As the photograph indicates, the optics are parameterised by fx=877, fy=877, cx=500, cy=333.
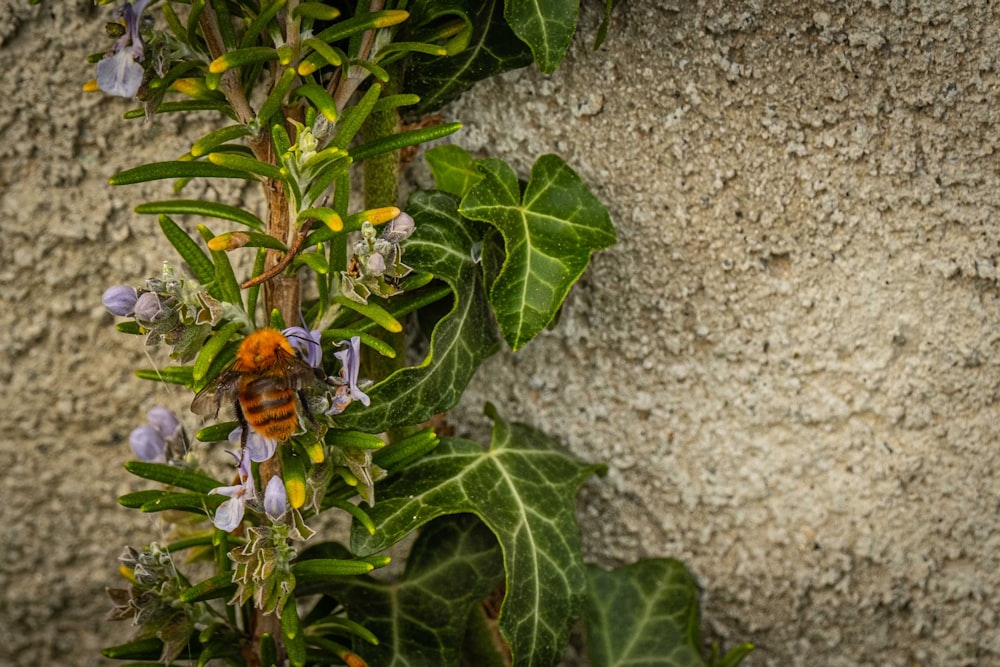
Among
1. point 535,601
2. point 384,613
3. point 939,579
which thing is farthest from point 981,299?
point 384,613

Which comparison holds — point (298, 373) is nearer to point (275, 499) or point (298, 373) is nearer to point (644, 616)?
point (275, 499)

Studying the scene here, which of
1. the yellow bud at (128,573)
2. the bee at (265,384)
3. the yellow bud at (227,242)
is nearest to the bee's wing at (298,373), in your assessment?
the bee at (265,384)

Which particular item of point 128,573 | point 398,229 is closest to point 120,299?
point 398,229

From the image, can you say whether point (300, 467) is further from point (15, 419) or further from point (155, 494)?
point (15, 419)

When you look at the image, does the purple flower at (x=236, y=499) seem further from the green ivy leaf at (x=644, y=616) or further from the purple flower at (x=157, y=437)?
the green ivy leaf at (x=644, y=616)

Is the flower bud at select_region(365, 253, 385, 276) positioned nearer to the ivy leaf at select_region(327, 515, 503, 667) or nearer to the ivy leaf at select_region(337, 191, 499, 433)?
the ivy leaf at select_region(337, 191, 499, 433)
